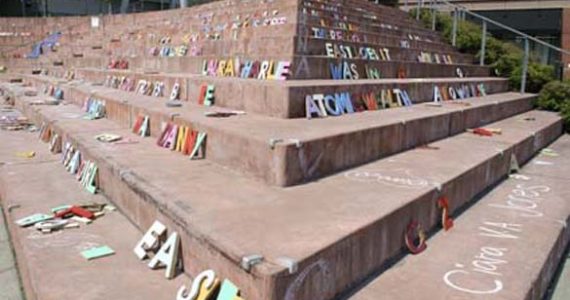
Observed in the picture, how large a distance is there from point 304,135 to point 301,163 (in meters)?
Result: 0.29

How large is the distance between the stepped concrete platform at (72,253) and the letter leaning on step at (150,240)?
0.14 ft

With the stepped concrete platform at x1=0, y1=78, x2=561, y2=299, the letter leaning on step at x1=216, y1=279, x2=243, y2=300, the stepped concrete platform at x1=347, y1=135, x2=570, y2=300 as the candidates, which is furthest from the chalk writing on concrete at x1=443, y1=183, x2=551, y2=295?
the letter leaning on step at x1=216, y1=279, x2=243, y2=300

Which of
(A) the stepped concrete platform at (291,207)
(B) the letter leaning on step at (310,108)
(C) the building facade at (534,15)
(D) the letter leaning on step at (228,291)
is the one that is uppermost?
(C) the building facade at (534,15)

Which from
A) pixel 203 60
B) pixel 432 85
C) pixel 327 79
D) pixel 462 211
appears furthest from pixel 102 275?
pixel 432 85

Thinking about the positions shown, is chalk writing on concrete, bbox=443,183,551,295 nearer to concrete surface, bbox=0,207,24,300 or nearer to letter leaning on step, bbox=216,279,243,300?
letter leaning on step, bbox=216,279,243,300

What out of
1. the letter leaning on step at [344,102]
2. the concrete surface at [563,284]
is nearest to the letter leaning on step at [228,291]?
the concrete surface at [563,284]

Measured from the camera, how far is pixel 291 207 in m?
2.54

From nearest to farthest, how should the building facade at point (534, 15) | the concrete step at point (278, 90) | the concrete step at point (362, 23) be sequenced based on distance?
the concrete step at point (278, 90), the concrete step at point (362, 23), the building facade at point (534, 15)

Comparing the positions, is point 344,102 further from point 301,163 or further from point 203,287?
point 203,287

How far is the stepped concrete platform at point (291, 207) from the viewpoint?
6.57 ft

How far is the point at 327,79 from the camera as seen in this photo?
5473 millimetres

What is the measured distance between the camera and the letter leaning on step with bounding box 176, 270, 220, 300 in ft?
6.62

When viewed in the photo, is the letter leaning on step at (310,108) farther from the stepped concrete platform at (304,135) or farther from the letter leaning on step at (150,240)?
the letter leaning on step at (150,240)

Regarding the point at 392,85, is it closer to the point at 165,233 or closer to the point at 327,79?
the point at 327,79
